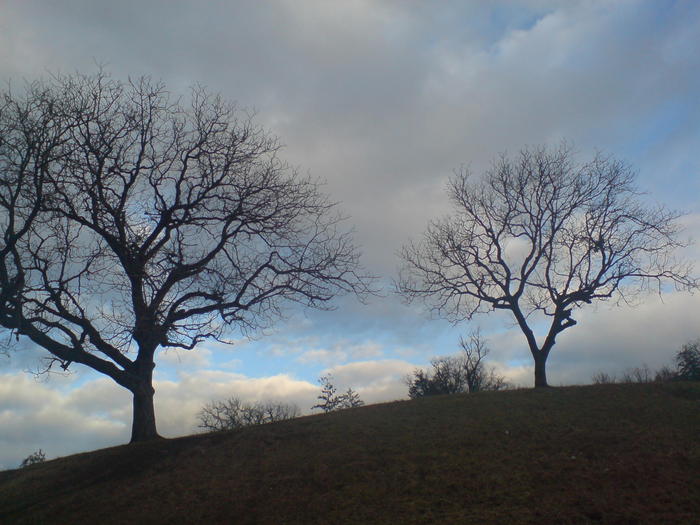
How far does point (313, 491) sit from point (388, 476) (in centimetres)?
148

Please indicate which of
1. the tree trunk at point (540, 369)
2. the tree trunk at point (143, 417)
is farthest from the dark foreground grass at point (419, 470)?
the tree trunk at point (540, 369)

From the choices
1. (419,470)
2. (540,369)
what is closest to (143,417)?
(419,470)

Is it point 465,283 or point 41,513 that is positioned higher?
point 465,283

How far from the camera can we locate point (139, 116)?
1878cm

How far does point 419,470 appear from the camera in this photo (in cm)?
1195

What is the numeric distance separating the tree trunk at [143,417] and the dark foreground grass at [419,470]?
684 mm

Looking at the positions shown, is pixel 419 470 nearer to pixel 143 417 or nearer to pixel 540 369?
pixel 143 417

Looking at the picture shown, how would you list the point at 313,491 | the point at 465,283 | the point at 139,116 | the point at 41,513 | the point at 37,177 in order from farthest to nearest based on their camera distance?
the point at 465,283
the point at 139,116
the point at 37,177
the point at 41,513
the point at 313,491

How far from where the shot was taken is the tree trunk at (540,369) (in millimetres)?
22422

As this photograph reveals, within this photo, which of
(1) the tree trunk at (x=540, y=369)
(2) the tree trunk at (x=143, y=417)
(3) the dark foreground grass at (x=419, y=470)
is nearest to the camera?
(3) the dark foreground grass at (x=419, y=470)

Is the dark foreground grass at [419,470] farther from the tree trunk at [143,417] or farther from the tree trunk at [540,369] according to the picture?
the tree trunk at [540,369]

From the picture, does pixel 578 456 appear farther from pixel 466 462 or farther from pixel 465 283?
pixel 465 283

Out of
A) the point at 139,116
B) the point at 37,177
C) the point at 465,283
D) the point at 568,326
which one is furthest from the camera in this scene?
the point at 465,283

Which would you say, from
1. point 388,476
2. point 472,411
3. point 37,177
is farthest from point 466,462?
point 37,177
